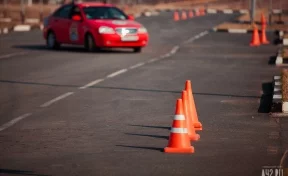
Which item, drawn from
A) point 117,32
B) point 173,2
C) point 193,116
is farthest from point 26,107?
point 173,2

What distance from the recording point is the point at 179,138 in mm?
9969

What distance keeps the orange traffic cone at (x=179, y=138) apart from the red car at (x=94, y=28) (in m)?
17.8

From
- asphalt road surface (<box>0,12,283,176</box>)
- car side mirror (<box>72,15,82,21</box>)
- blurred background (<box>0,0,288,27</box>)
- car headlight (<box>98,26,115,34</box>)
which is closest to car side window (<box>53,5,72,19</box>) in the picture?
car side mirror (<box>72,15,82,21</box>)

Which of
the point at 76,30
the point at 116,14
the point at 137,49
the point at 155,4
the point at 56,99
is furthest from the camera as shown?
the point at 155,4

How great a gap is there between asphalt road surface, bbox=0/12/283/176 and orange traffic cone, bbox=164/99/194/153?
0.13m

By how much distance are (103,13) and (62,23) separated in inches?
59.3

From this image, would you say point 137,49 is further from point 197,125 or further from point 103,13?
point 197,125

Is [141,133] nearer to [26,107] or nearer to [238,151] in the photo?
[238,151]

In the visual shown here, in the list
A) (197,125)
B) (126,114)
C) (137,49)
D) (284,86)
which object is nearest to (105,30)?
(137,49)

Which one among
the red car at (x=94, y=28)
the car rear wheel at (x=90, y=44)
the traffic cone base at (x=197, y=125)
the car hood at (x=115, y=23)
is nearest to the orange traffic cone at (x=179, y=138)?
the traffic cone base at (x=197, y=125)

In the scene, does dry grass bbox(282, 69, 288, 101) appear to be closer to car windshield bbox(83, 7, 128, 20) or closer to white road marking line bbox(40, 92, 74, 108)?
white road marking line bbox(40, 92, 74, 108)

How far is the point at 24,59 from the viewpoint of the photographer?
82.9 feet

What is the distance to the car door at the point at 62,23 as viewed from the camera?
96.6ft

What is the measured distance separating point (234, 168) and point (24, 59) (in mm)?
16710
